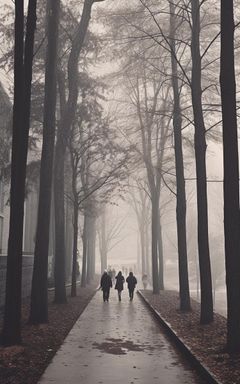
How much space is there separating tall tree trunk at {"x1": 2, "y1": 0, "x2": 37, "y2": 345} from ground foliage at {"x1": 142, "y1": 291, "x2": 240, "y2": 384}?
362 cm

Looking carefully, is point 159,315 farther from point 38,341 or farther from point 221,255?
point 221,255

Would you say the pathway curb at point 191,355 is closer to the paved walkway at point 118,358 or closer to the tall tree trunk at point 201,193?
the paved walkway at point 118,358

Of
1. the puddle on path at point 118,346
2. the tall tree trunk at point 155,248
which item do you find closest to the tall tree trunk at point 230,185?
the puddle on path at point 118,346

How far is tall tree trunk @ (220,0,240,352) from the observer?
29.8 feet

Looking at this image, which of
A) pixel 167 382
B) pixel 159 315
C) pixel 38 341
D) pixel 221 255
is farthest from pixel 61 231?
pixel 221 255

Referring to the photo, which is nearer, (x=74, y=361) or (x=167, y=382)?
(x=167, y=382)

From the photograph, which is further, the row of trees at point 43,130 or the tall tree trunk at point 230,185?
the row of trees at point 43,130

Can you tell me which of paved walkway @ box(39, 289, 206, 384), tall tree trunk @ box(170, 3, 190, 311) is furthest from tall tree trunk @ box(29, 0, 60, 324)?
tall tree trunk @ box(170, 3, 190, 311)

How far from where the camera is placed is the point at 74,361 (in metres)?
8.83

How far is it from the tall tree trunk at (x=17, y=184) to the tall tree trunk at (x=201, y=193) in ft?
18.0

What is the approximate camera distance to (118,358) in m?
9.22

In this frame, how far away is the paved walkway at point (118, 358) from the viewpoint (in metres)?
7.61

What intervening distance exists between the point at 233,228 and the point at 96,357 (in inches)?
142

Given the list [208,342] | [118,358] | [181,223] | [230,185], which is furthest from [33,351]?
[181,223]
